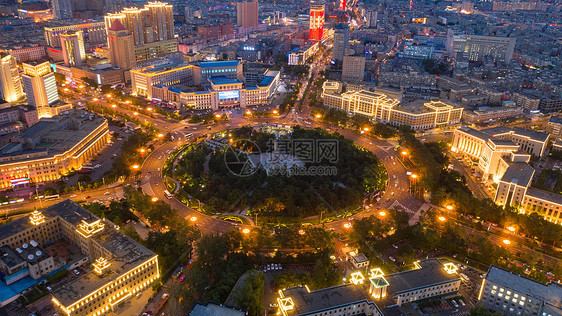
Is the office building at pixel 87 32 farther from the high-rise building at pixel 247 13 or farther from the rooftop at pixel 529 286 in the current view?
the rooftop at pixel 529 286

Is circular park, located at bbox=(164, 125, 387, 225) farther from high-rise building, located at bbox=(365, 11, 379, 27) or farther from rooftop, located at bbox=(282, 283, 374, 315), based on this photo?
high-rise building, located at bbox=(365, 11, 379, 27)

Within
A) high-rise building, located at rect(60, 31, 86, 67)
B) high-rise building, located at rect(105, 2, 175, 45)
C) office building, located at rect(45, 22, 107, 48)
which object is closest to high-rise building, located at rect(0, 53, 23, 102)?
high-rise building, located at rect(60, 31, 86, 67)

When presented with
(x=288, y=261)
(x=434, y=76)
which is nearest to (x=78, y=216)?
(x=288, y=261)

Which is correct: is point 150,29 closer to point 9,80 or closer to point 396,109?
point 9,80

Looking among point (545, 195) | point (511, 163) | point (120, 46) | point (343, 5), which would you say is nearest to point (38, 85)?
point (120, 46)

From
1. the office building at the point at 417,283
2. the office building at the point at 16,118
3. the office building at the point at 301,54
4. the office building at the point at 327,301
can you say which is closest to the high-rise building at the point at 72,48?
the office building at the point at 16,118

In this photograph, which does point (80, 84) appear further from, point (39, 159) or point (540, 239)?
point (540, 239)
